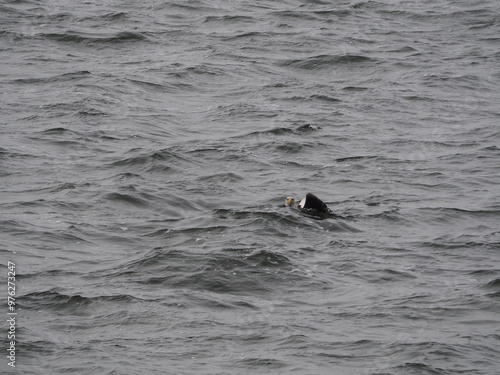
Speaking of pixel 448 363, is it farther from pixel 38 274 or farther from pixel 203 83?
pixel 203 83

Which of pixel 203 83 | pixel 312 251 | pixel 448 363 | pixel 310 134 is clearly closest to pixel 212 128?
pixel 310 134

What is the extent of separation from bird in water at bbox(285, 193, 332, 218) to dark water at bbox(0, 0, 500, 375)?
0.76 feet

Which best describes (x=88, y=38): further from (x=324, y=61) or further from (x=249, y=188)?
(x=249, y=188)

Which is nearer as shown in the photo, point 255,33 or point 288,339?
point 288,339

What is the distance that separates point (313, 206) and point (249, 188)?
256cm

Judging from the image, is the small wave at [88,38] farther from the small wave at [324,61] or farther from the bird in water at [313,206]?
the bird in water at [313,206]

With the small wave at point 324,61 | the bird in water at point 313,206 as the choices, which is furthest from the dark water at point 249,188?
the bird in water at point 313,206

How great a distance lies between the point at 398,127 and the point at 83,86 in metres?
8.98

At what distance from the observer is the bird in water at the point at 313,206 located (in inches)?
771

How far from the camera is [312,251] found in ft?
59.9

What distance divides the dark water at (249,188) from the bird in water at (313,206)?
0.76ft

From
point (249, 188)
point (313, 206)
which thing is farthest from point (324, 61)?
point (313, 206)

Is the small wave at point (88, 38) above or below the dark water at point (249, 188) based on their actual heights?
above

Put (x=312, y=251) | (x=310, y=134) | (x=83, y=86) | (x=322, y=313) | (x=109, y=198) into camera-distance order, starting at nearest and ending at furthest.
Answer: (x=322, y=313) < (x=312, y=251) < (x=109, y=198) < (x=310, y=134) < (x=83, y=86)
